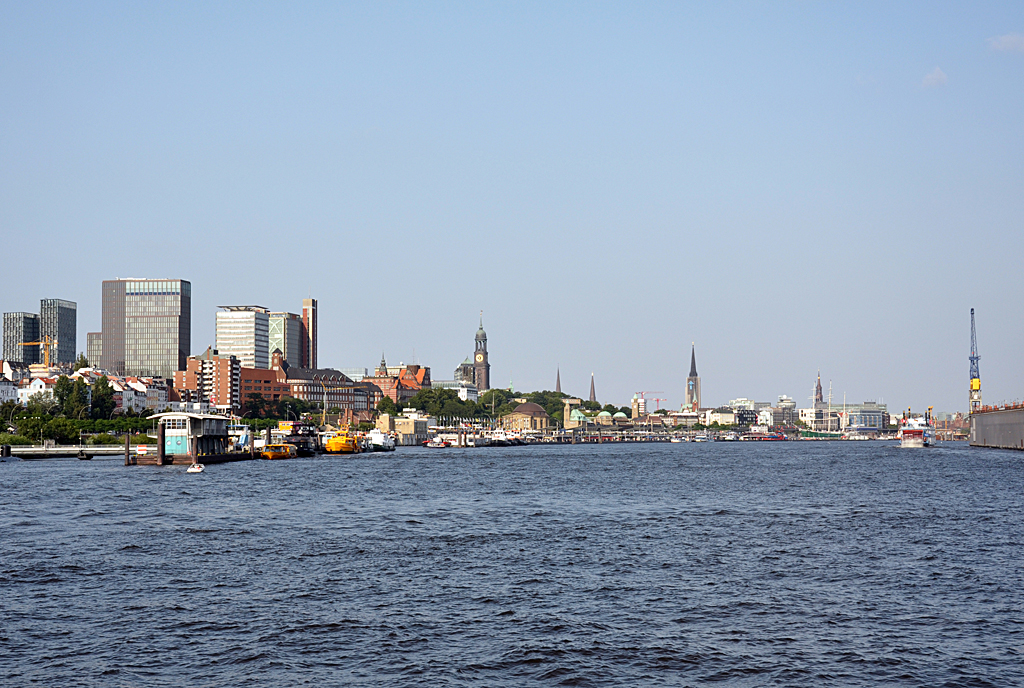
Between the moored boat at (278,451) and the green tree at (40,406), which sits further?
the green tree at (40,406)

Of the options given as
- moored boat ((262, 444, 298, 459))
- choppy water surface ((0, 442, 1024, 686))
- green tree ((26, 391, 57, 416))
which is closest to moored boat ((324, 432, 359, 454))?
moored boat ((262, 444, 298, 459))

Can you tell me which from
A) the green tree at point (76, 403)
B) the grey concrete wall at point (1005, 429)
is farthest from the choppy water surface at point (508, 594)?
the green tree at point (76, 403)

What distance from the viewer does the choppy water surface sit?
2288 cm

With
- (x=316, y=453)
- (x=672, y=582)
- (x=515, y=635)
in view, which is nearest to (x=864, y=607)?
(x=672, y=582)

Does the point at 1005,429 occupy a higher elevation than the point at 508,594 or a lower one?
lower

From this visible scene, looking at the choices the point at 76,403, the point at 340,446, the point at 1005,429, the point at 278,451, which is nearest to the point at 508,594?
the point at 278,451

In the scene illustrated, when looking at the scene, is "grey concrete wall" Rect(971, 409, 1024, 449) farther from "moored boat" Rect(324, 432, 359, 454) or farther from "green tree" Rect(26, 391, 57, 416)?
"green tree" Rect(26, 391, 57, 416)

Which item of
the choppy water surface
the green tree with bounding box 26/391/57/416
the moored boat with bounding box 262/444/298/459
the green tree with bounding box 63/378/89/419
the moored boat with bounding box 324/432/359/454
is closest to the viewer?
the choppy water surface

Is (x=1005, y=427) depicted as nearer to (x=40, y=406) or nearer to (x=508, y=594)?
(x=508, y=594)

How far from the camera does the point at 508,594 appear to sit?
102 feet

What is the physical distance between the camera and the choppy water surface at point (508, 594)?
22.9 m

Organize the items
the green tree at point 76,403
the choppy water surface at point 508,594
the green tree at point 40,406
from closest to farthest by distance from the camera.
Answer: the choppy water surface at point 508,594 → the green tree at point 40,406 → the green tree at point 76,403

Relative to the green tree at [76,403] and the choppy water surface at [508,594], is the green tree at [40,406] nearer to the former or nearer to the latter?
the green tree at [76,403]

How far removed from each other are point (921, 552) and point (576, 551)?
13463mm
